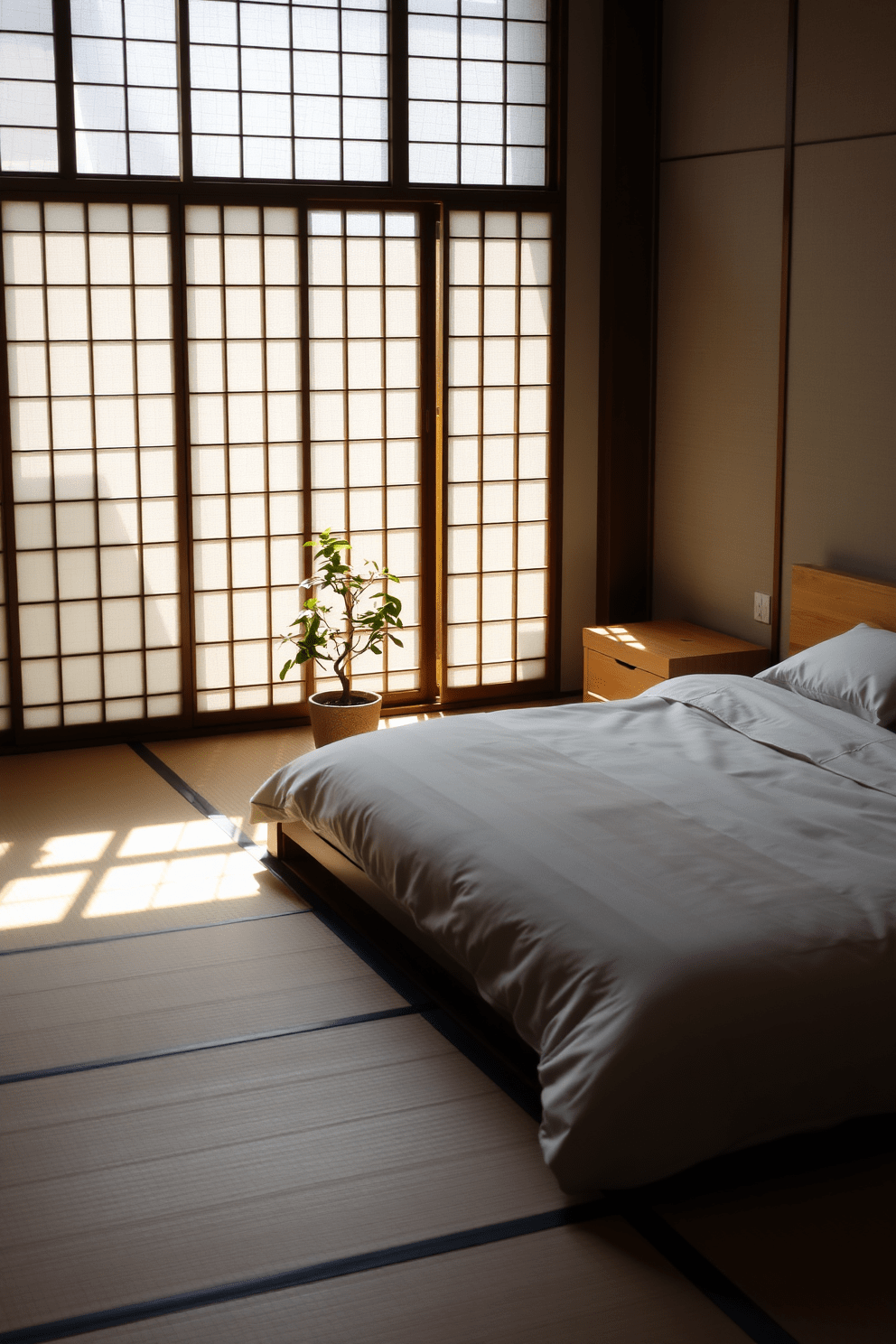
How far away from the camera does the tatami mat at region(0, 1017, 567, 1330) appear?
2.29 metres

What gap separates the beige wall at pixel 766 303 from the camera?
15.2ft

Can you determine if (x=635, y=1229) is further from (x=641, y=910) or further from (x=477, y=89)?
(x=477, y=89)

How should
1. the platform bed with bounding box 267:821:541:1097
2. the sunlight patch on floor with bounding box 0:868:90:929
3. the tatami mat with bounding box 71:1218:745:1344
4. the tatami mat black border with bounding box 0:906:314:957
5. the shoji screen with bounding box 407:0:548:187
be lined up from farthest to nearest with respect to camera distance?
the shoji screen with bounding box 407:0:548:187
the sunlight patch on floor with bounding box 0:868:90:929
the tatami mat black border with bounding box 0:906:314:957
the platform bed with bounding box 267:821:541:1097
the tatami mat with bounding box 71:1218:745:1344

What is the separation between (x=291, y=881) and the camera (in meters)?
4.01

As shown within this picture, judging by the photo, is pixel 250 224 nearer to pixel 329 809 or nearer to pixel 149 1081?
pixel 329 809

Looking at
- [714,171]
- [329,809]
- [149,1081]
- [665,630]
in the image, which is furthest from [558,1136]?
[714,171]

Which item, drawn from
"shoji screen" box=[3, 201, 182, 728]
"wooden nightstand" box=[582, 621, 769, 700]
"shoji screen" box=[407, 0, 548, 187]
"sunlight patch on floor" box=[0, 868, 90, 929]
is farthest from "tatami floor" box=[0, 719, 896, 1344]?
"shoji screen" box=[407, 0, 548, 187]

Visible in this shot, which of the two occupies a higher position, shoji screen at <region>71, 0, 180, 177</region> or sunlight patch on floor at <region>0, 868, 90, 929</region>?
shoji screen at <region>71, 0, 180, 177</region>

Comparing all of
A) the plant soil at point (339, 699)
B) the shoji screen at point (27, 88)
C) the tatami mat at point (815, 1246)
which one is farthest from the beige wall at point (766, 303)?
the tatami mat at point (815, 1246)

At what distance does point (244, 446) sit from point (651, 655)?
1827mm

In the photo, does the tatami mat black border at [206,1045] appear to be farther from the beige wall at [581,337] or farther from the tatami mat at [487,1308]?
the beige wall at [581,337]

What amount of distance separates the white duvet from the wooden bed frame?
141 mm

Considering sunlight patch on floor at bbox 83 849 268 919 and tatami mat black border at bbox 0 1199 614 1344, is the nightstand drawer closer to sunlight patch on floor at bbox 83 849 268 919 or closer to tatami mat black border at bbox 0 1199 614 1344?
sunlight patch on floor at bbox 83 849 268 919

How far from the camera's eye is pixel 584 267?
5887 millimetres
